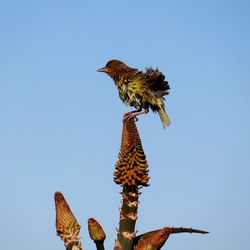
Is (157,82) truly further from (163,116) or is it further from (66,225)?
(66,225)

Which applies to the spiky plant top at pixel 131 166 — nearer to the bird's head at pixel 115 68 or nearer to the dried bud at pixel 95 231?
the dried bud at pixel 95 231

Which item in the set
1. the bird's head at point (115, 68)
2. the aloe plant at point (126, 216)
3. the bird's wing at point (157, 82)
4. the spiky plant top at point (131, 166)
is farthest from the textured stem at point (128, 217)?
the bird's head at point (115, 68)

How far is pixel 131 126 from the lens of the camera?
449 cm

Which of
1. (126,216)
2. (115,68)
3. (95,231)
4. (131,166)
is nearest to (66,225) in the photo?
(95,231)

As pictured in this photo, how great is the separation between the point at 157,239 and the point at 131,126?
1063 mm

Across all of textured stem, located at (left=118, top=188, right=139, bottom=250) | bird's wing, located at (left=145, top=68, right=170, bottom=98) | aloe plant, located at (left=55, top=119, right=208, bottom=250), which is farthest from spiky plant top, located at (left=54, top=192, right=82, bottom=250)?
bird's wing, located at (left=145, top=68, right=170, bottom=98)

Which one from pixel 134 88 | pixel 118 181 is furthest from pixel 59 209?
pixel 134 88

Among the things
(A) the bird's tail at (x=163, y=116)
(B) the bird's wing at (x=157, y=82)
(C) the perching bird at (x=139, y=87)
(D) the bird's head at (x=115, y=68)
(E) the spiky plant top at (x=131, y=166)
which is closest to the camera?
(E) the spiky plant top at (x=131, y=166)

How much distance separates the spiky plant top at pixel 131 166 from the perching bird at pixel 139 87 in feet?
15.1

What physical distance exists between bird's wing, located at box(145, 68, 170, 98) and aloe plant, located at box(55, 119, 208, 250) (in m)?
4.43

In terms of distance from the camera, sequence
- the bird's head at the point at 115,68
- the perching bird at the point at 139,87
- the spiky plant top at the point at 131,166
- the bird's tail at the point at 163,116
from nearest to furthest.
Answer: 1. the spiky plant top at the point at 131,166
2. the perching bird at the point at 139,87
3. the bird's head at the point at 115,68
4. the bird's tail at the point at 163,116

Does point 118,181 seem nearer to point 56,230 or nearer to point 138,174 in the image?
point 138,174

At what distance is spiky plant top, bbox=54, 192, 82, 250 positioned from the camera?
4.10m

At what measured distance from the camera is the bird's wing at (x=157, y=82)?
8648 mm
